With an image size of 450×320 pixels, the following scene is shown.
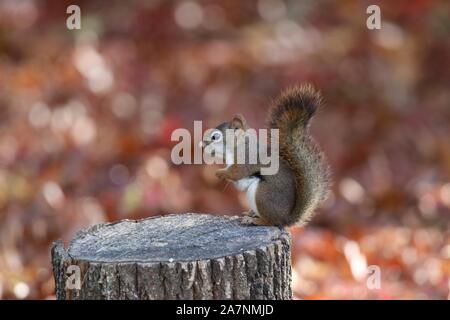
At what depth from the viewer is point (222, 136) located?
3410 mm

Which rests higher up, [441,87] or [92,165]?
[441,87]

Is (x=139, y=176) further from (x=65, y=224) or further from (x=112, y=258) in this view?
(x=112, y=258)

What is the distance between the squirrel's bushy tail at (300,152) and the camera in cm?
Answer: 340

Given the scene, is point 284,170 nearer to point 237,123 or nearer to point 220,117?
point 237,123

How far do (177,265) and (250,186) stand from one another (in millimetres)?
617

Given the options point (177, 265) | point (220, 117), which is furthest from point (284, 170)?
point (220, 117)

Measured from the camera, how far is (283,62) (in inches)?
307

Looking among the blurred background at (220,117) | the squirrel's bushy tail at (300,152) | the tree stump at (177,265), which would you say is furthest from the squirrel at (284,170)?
the blurred background at (220,117)

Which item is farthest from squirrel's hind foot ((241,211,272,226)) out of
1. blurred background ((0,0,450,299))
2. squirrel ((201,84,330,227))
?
blurred background ((0,0,450,299))

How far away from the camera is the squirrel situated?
11.1 feet

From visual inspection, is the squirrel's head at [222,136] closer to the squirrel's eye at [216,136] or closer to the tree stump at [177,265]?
the squirrel's eye at [216,136]

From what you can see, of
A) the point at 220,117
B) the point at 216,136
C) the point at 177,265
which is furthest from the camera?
the point at 220,117
